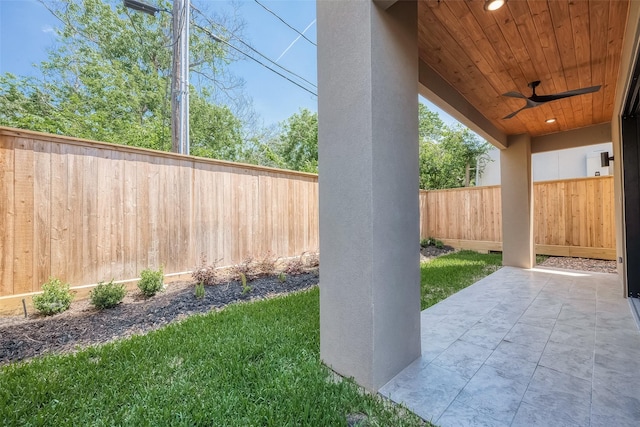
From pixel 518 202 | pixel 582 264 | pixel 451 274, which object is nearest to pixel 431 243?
pixel 518 202

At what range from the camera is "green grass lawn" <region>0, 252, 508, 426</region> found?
1.45m

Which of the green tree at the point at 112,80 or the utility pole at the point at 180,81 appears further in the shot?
the green tree at the point at 112,80

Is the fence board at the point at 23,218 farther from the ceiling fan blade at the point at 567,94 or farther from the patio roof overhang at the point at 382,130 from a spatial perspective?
the ceiling fan blade at the point at 567,94

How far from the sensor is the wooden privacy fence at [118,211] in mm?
3008

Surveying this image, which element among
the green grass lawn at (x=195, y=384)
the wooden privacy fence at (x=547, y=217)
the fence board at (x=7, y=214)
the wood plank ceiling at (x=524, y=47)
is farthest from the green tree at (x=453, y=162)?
the fence board at (x=7, y=214)

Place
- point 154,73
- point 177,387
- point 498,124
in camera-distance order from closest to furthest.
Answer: point 177,387
point 498,124
point 154,73

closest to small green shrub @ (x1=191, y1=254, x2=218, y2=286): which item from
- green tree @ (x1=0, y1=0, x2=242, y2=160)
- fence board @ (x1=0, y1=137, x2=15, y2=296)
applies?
fence board @ (x1=0, y1=137, x2=15, y2=296)

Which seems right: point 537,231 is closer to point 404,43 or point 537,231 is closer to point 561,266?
point 561,266

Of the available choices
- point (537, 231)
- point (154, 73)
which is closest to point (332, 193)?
point (537, 231)

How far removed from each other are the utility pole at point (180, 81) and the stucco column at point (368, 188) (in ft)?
17.1

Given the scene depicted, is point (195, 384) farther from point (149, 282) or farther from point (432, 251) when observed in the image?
point (432, 251)

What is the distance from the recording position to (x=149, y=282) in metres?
3.56

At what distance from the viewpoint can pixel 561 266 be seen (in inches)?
223

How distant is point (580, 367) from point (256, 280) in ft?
12.5
